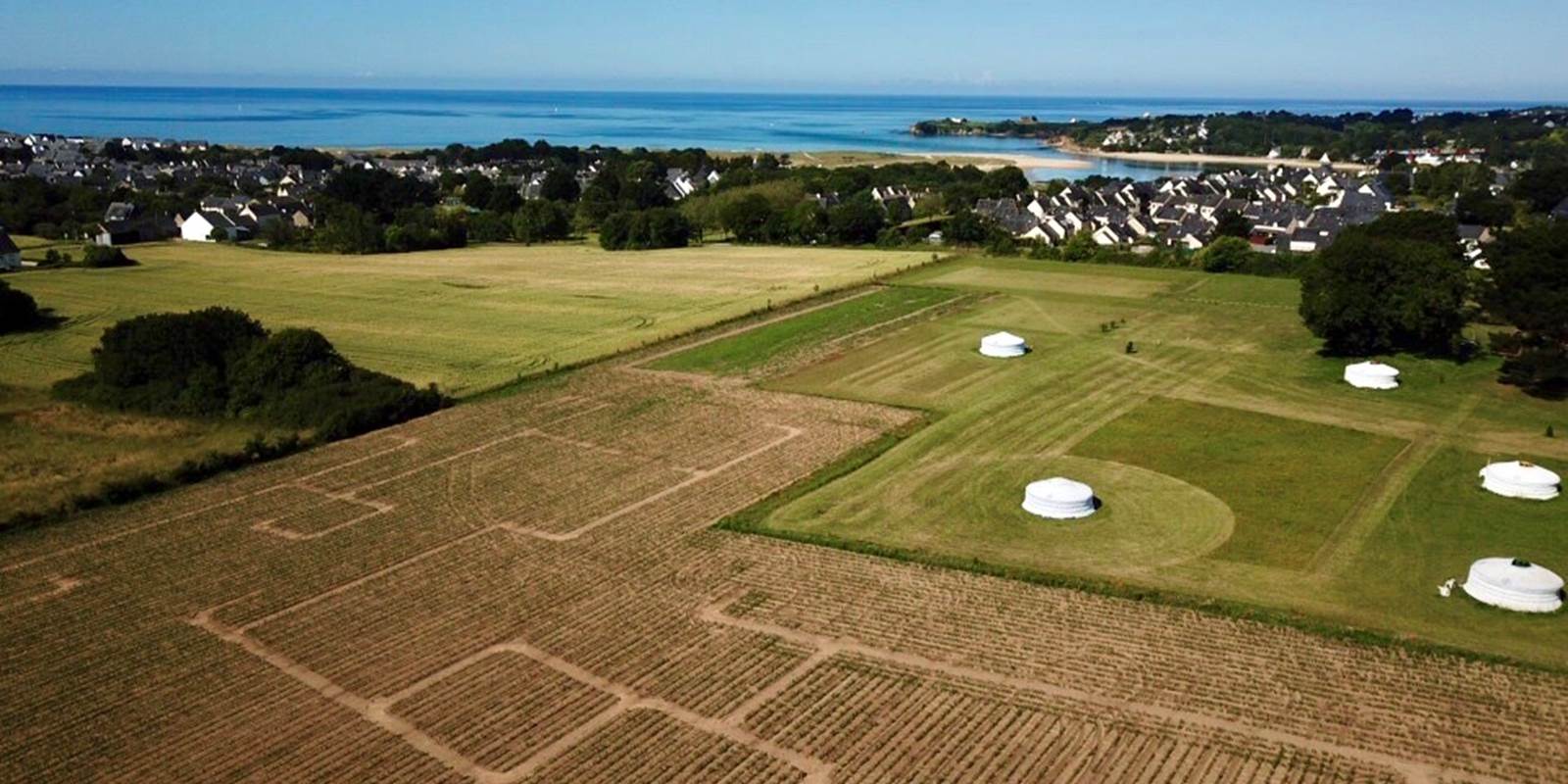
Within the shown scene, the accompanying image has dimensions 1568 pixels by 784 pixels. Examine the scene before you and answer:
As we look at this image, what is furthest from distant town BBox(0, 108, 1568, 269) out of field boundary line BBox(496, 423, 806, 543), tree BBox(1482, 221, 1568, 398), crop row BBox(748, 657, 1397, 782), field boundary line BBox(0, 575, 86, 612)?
crop row BBox(748, 657, 1397, 782)

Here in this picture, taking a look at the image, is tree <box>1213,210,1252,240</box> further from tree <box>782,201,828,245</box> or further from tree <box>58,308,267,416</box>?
tree <box>58,308,267,416</box>

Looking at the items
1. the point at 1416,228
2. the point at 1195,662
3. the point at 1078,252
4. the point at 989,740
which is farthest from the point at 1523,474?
the point at 1078,252

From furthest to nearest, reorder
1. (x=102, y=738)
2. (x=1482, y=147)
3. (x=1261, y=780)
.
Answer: (x=1482, y=147) → (x=102, y=738) → (x=1261, y=780)

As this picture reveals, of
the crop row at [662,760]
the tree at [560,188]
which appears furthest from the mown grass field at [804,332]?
the tree at [560,188]

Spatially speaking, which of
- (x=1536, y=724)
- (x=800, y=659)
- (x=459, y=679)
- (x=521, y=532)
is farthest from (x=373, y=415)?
(x=1536, y=724)

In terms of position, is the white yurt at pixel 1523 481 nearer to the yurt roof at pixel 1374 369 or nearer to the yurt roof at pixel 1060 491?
the yurt roof at pixel 1374 369

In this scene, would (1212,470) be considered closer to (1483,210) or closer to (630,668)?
(630,668)

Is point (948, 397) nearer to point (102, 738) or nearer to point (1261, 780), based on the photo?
point (1261, 780)
